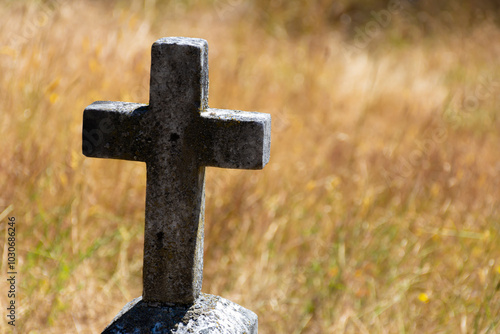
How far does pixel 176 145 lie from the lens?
4.43ft

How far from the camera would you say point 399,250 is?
8.52 ft

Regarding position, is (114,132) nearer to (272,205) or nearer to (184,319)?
(184,319)

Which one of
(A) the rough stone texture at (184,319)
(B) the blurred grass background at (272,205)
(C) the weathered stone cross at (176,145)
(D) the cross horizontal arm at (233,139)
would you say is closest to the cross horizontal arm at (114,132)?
(C) the weathered stone cross at (176,145)

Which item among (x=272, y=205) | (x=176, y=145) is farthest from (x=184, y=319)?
(x=272, y=205)

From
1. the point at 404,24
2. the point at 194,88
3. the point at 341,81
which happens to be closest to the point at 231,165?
the point at 194,88

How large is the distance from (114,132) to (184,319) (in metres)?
0.50

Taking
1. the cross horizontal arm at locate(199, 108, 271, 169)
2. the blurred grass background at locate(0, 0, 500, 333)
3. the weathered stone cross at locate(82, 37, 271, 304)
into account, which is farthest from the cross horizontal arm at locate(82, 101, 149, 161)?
the blurred grass background at locate(0, 0, 500, 333)

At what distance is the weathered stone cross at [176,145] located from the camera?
133 centimetres

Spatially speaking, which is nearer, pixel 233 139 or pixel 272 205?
pixel 233 139

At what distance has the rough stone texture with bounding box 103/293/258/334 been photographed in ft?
4.41

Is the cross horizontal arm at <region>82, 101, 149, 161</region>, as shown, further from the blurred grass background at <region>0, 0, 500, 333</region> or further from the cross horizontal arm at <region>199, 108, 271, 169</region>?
the blurred grass background at <region>0, 0, 500, 333</region>

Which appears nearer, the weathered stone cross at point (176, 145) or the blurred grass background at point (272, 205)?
the weathered stone cross at point (176, 145)

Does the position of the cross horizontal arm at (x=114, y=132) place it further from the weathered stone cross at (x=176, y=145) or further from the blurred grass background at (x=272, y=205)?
the blurred grass background at (x=272, y=205)

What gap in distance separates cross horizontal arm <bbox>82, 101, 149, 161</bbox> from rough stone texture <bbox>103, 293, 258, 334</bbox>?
1.28ft
